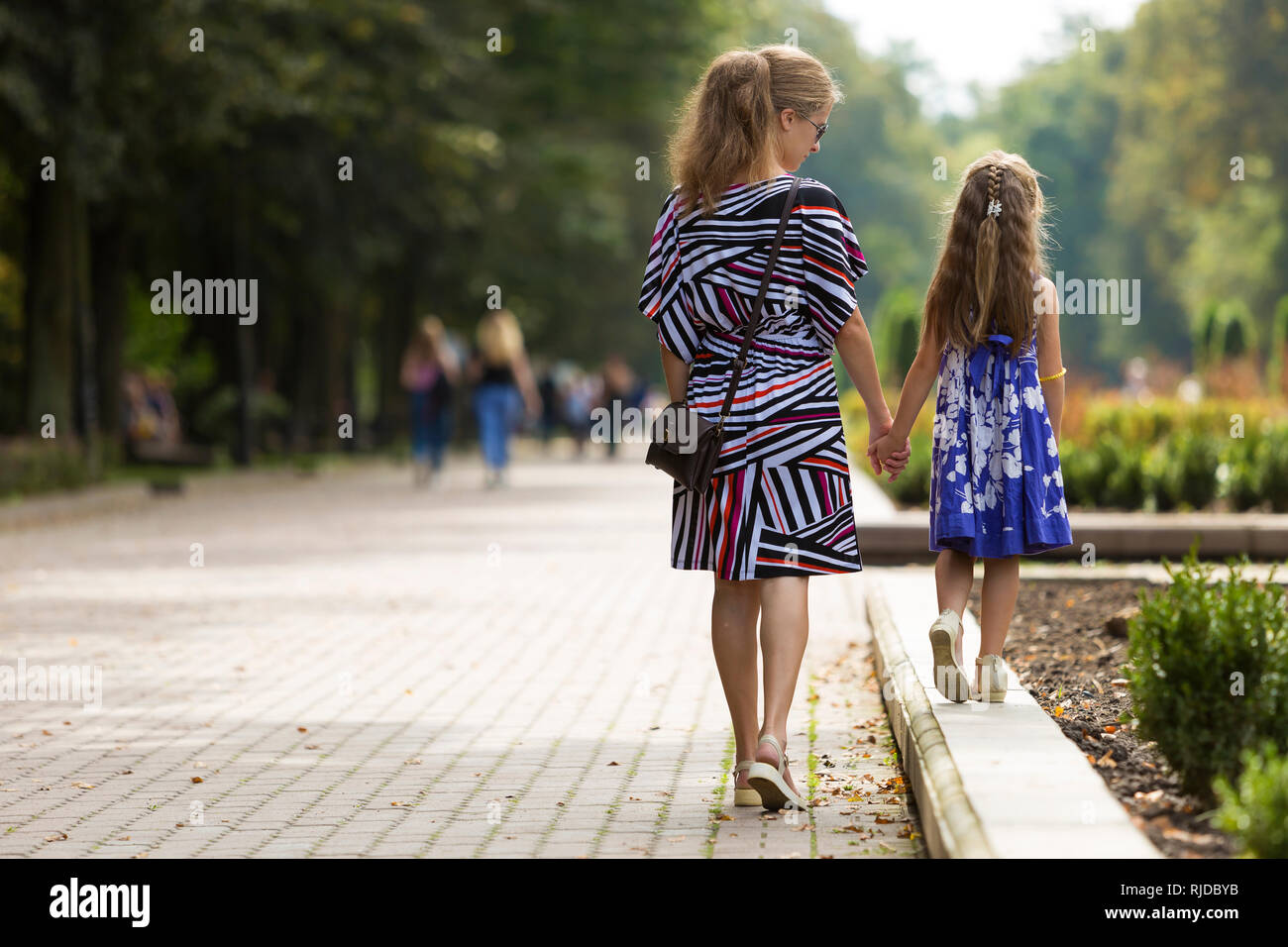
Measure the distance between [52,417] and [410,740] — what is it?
52.6ft

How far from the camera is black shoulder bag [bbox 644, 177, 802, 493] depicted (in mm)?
5293

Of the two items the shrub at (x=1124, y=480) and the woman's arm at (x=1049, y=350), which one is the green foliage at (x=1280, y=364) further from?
the woman's arm at (x=1049, y=350)

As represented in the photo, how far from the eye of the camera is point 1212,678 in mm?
4844

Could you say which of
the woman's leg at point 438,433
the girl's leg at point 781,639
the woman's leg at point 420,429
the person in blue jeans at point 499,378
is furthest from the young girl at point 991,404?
the woman's leg at point 420,429

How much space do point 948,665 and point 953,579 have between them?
337mm

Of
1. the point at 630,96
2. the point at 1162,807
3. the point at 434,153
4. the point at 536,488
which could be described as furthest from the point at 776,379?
the point at 630,96

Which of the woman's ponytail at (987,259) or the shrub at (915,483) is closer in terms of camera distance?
the woman's ponytail at (987,259)

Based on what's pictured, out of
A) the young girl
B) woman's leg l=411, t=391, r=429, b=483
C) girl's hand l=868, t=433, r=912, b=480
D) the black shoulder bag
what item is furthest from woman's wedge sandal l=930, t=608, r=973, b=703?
woman's leg l=411, t=391, r=429, b=483

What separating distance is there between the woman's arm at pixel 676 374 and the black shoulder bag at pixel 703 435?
0.13m

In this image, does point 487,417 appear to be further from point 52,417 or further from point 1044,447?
point 1044,447

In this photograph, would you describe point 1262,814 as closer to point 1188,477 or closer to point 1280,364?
point 1188,477

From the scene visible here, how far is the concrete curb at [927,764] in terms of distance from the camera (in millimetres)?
4230

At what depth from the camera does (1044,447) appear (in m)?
5.98

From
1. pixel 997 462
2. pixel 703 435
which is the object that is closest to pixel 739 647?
pixel 703 435
